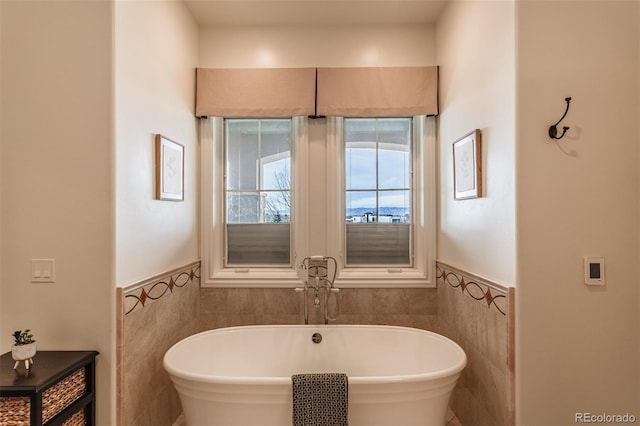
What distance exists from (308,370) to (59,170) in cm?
189

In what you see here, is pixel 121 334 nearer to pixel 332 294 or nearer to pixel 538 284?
pixel 332 294

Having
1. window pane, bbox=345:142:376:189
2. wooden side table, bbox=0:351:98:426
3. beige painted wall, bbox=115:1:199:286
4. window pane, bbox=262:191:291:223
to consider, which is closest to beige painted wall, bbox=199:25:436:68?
beige painted wall, bbox=115:1:199:286

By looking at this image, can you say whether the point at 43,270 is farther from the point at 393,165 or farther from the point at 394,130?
the point at 394,130

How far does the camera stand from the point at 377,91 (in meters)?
2.67

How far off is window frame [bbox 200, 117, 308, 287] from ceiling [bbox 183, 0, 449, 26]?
736 millimetres

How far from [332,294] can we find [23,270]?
1.87 metres

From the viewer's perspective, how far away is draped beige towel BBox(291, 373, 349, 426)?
167cm

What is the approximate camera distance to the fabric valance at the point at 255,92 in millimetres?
2668

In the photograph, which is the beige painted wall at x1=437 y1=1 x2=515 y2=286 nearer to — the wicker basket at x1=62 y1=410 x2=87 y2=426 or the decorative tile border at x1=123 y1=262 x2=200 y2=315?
the decorative tile border at x1=123 y1=262 x2=200 y2=315

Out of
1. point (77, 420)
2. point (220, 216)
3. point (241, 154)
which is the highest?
point (241, 154)

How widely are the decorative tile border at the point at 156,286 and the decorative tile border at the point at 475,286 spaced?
1840 mm

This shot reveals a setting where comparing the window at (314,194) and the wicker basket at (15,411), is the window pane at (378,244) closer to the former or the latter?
the window at (314,194)

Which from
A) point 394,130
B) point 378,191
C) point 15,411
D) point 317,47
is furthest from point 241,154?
point 15,411

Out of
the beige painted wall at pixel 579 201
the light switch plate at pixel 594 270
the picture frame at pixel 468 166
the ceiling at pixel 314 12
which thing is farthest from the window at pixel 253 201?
the light switch plate at pixel 594 270
